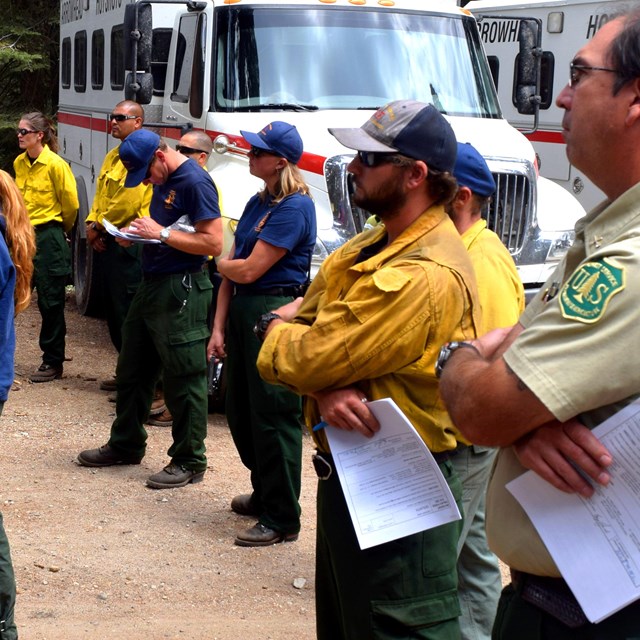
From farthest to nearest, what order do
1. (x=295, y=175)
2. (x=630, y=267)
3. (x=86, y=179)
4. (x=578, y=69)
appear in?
(x=86, y=179) < (x=295, y=175) < (x=578, y=69) < (x=630, y=267)

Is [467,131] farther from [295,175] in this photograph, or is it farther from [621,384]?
[621,384]

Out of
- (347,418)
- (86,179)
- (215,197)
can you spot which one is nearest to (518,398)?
(347,418)

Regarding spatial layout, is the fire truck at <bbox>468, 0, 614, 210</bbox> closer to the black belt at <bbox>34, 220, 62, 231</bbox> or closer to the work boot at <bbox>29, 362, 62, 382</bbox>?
the black belt at <bbox>34, 220, 62, 231</bbox>

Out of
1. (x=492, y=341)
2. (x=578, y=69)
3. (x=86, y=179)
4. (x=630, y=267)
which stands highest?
(x=578, y=69)

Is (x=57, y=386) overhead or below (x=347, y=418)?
below

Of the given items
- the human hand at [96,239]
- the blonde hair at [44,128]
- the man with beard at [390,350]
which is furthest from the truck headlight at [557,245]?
the man with beard at [390,350]

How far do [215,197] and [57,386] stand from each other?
333 cm

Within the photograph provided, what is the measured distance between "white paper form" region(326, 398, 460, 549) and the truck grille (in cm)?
509

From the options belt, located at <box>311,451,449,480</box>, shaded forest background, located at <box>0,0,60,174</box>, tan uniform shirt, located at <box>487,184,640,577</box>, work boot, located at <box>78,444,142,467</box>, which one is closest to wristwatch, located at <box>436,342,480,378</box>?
tan uniform shirt, located at <box>487,184,640,577</box>

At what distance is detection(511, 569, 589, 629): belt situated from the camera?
2035 millimetres

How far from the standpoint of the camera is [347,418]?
2.85 m

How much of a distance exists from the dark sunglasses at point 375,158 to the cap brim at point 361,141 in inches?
0.8

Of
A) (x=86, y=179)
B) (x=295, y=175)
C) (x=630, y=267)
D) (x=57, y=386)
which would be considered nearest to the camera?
(x=630, y=267)

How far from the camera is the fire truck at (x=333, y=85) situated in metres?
7.66
